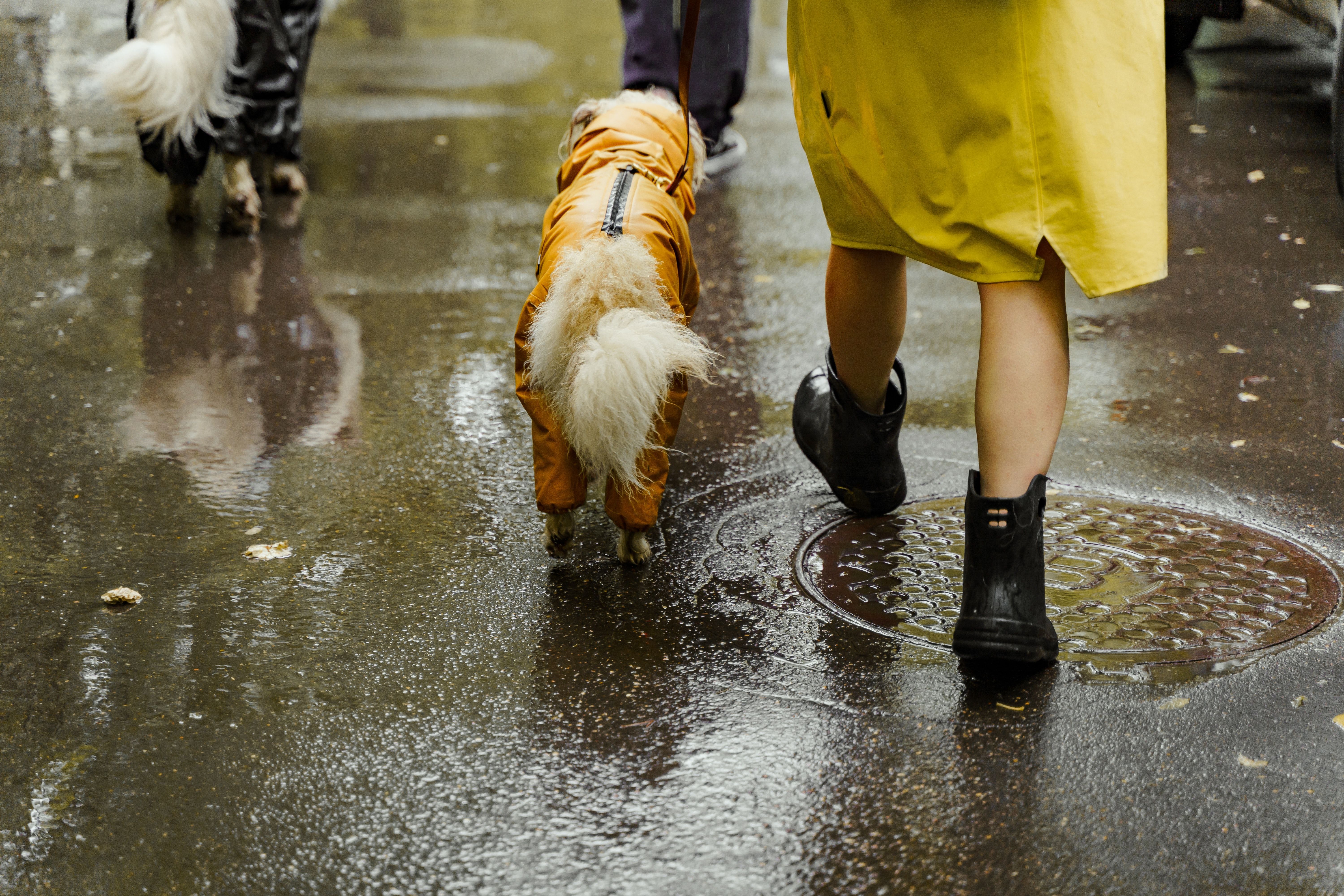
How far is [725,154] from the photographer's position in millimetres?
7457

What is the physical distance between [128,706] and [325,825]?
62 cm

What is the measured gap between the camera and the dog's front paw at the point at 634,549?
328 cm

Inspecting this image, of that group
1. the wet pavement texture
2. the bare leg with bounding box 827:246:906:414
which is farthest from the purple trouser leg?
the bare leg with bounding box 827:246:906:414

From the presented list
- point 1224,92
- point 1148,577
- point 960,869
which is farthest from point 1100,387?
point 1224,92

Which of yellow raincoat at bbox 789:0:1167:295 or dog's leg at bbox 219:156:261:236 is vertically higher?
yellow raincoat at bbox 789:0:1167:295

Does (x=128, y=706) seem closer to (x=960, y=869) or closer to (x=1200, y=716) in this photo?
(x=960, y=869)

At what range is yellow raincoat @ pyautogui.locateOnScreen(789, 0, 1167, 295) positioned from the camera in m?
2.56

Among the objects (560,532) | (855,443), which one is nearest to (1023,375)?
(855,443)

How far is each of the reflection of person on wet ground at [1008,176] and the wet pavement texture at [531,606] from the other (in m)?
0.36

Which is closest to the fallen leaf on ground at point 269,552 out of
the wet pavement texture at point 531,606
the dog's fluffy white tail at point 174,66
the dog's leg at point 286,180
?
the wet pavement texture at point 531,606

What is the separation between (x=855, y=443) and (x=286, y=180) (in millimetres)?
4258

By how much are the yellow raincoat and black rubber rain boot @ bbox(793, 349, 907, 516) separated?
27.5 inches

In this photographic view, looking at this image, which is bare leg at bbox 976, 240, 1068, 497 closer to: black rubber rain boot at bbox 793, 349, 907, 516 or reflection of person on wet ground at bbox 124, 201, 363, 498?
black rubber rain boot at bbox 793, 349, 907, 516

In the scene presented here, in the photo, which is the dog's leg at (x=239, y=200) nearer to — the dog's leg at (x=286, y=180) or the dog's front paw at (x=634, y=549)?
the dog's leg at (x=286, y=180)
